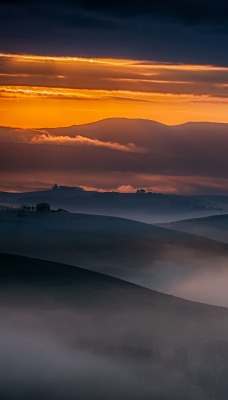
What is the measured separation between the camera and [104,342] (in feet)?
321

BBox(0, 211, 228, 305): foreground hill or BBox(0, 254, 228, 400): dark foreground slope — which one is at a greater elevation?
BBox(0, 211, 228, 305): foreground hill

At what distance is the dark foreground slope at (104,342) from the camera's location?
86.1 m

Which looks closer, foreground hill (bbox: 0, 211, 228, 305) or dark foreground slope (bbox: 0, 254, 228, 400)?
dark foreground slope (bbox: 0, 254, 228, 400)

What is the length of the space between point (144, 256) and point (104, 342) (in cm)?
7781

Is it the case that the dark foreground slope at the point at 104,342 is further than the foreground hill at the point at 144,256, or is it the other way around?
the foreground hill at the point at 144,256

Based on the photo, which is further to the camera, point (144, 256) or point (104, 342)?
point (144, 256)

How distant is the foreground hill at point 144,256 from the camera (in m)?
147

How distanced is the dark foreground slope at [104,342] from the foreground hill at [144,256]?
21.8 metres

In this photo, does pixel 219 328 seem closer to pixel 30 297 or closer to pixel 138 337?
pixel 138 337

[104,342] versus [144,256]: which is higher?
[144,256]

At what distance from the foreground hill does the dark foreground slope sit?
21838mm

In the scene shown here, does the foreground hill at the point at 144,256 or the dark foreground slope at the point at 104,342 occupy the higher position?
the foreground hill at the point at 144,256

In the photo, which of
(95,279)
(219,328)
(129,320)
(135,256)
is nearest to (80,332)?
(129,320)

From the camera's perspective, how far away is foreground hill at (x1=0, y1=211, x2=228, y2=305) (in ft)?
483
